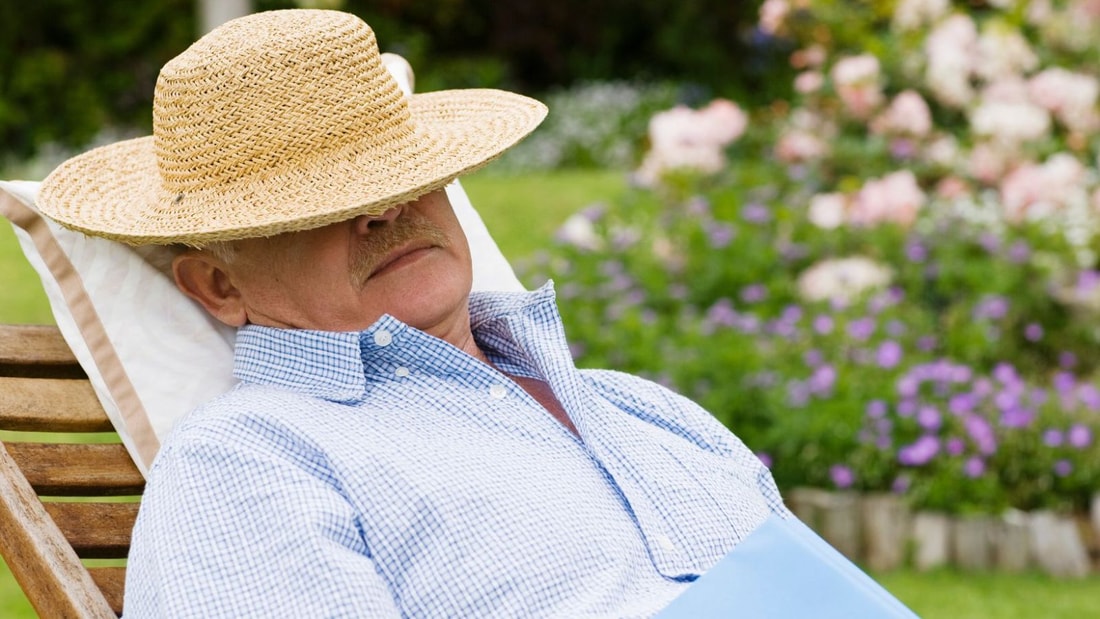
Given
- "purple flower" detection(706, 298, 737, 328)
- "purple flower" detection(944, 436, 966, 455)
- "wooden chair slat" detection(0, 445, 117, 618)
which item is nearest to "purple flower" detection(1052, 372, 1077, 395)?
"purple flower" detection(944, 436, 966, 455)

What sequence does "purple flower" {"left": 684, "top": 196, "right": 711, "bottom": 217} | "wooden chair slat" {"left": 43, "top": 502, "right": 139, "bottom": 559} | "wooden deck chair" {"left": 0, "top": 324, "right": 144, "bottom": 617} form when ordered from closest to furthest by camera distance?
"wooden deck chair" {"left": 0, "top": 324, "right": 144, "bottom": 617}
"wooden chair slat" {"left": 43, "top": 502, "right": 139, "bottom": 559}
"purple flower" {"left": 684, "top": 196, "right": 711, "bottom": 217}

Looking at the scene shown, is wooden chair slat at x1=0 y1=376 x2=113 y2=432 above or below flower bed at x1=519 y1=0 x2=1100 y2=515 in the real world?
above

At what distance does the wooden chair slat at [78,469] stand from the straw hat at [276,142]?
1.47 ft

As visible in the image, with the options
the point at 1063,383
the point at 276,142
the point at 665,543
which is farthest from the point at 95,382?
the point at 1063,383

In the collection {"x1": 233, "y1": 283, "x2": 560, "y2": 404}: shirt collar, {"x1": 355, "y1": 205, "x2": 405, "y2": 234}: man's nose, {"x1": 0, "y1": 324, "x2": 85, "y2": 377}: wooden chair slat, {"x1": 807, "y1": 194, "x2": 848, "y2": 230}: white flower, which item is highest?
{"x1": 355, "y1": 205, "x2": 405, "y2": 234}: man's nose

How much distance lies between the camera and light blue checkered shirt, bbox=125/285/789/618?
200 cm

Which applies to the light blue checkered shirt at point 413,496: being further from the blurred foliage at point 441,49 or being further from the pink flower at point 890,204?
the blurred foliage at point 441,49

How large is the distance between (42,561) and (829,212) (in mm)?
4410

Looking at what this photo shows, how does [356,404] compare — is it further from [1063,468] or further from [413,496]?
[1063,468]

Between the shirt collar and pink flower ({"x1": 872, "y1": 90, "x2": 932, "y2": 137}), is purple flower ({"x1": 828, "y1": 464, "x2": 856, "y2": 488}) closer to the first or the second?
the shirt collar

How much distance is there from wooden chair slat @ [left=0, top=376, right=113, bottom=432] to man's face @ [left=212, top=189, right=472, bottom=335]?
0.40 metres

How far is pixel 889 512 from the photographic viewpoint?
4555mm

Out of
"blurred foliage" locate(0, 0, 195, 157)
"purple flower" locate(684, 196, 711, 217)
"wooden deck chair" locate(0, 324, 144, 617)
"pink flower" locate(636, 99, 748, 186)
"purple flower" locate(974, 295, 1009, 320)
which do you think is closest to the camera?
"wooden deck chair" locate(0, 324, 144, 617)

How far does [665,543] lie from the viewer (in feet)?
7.63
